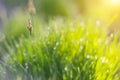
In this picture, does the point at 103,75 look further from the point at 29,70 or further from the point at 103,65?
the point at 29,70

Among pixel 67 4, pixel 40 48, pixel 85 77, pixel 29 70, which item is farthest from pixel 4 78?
pixel 67 4

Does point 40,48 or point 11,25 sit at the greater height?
point 40,48

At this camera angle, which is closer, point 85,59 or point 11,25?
point 85,59

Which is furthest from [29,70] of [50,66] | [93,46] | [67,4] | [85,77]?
[67,4]

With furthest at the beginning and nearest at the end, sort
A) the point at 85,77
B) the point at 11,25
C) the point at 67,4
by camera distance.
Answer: the point at 67,4 < the point at 11,25 < the point at 85,77

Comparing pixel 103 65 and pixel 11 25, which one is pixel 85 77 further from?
pixel 11 25

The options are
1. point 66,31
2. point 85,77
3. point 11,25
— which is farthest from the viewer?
point 11,25
